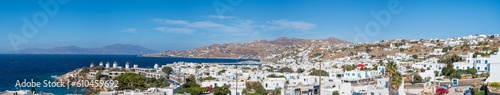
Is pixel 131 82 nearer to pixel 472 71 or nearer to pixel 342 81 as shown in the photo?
pixel 342 81

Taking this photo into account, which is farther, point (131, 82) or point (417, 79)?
point (131, 82)

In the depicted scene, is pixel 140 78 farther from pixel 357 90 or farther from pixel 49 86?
pixel 357 90

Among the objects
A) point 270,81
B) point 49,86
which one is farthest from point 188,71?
point 270,81

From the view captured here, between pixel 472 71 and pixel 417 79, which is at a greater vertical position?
pixel 472 71

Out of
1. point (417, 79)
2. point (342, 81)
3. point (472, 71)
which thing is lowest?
point (342, 81)

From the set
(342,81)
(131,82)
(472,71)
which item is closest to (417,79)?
(342,81)

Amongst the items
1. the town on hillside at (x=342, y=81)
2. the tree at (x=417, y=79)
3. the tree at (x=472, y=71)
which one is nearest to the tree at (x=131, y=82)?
the town on hillside at (x=342, y=81)

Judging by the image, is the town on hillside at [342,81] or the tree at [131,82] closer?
the town on hillside at [342,81]

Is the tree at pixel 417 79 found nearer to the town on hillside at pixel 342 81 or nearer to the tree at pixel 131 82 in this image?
the town on hillside at pixel 342 81

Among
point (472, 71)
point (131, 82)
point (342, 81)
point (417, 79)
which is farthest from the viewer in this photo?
point (131, 82)

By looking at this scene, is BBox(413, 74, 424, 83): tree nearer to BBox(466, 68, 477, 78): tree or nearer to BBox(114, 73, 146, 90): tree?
BBox(466, 68, 477, 78): tree

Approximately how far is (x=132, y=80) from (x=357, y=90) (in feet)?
53.6

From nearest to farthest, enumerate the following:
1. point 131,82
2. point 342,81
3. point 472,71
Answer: point 342,81 → point 472,71 → point 131,82

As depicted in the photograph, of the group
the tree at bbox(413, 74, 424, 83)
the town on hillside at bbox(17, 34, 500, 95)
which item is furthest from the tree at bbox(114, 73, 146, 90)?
the tree at bbox(413, 74, 424, 83)
